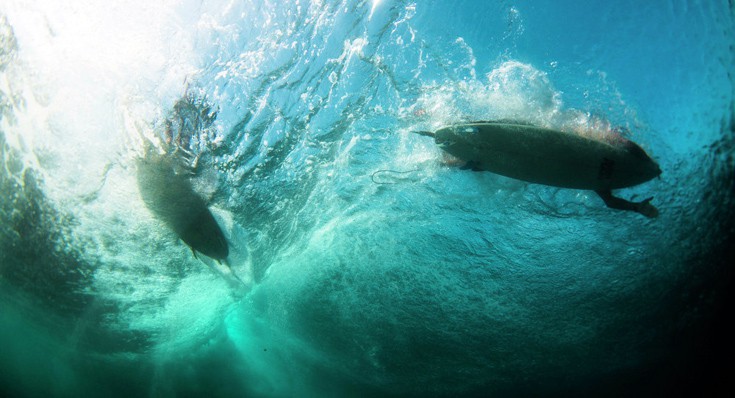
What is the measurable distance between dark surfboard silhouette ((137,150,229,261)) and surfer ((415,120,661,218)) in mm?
6823

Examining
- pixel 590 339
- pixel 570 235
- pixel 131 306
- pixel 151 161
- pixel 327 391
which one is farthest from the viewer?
pixel 327 391

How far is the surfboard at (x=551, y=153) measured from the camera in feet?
12.3

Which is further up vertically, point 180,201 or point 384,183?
point 384,183

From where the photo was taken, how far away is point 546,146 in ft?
12.6

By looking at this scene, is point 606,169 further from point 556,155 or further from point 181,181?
point 181,181

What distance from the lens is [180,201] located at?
8820mm

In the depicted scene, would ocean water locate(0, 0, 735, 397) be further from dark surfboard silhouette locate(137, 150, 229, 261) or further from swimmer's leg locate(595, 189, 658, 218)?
swimmer's leg locate(595, 189, 658, 218)

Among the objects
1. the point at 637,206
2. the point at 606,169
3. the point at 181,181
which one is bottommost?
the point at 637,206

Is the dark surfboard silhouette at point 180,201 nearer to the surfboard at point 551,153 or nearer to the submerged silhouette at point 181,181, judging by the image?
the submerged silhouette at point 181,181

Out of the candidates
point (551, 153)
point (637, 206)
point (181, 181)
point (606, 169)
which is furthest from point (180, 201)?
point (637, 206)

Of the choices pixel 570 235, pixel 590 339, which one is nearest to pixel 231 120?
pixel 570 235

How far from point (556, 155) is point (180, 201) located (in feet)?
29.1

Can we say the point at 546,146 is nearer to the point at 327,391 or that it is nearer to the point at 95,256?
the point at 95,256

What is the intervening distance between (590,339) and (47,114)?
2290 cm
